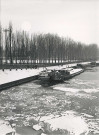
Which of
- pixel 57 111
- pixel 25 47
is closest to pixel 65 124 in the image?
pixel 57 111

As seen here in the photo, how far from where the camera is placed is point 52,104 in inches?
619

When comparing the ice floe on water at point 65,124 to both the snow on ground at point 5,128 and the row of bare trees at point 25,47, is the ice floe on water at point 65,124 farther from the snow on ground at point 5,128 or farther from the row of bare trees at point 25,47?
the row of bare trees at point 25,47

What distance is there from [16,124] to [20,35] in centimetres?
4173

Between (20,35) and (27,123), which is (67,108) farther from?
(20,35)

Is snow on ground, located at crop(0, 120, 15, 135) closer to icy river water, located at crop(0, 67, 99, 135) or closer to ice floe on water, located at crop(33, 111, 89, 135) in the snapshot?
icy river water, located at crop(0, 67, 99, 135)

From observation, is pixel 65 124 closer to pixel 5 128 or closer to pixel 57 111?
pixel 57 111

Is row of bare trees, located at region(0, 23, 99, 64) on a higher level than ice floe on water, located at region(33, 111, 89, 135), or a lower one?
higher

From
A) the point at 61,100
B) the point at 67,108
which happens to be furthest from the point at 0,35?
the point at 67,108

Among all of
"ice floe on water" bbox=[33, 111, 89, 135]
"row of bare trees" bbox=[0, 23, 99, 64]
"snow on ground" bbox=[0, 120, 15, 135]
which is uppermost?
"row of bare trees" bbox=[0, 23, 99, 64]

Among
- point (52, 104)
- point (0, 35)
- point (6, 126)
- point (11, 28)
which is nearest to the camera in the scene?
point (6, 126)

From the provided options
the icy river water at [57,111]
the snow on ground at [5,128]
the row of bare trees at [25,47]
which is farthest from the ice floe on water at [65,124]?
the row of bare trees at [25,47]

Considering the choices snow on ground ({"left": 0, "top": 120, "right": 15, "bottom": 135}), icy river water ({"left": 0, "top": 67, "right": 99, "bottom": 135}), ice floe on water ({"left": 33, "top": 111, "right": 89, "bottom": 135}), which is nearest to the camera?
snow on ground ({"left": 0, "top": 120, "right": 15, "bottom": 135})

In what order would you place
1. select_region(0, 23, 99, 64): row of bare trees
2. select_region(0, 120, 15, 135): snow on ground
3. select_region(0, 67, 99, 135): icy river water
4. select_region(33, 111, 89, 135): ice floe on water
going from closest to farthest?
1. select_region(0, 120, 15, 135): snow on ground
2. select_region(33, 111, 89, 135): ice floe on water
3. select_region(0, 67, 99, 135): icy river water
4. select_region(0, 23, 99, 64): row of bare trees

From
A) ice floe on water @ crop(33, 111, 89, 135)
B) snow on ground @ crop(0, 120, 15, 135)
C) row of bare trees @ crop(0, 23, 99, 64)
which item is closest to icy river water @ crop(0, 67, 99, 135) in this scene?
ice floe on water @ crop(33, 111, 89, 135)
